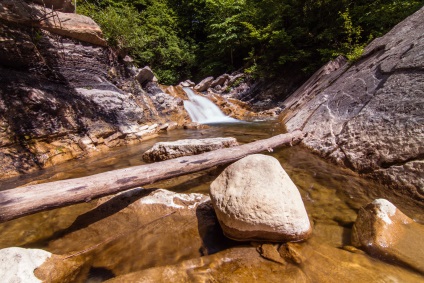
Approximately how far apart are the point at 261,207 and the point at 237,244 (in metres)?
0.47

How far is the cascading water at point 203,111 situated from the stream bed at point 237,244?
302 inches

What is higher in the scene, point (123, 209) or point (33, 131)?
point (33, 131)

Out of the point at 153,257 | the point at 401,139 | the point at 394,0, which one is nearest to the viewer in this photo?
the point at 153,257

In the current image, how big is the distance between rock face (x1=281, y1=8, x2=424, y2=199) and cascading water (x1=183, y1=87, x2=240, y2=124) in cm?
656

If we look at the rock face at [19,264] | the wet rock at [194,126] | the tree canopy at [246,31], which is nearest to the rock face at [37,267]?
the rock face at [19,264]

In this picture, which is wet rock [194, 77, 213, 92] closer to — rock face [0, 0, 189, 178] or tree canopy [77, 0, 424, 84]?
tree canopy [77, 0, 424, 84]

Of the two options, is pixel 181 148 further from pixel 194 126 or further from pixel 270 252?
pixel 194 126

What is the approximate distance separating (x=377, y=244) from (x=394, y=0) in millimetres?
13867

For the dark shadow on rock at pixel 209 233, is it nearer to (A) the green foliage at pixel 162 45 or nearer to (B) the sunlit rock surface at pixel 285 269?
(B) the sunlit rock surface at pixel 285 269

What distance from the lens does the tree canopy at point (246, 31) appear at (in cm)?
947

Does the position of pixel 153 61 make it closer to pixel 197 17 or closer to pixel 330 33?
pixel 197 17

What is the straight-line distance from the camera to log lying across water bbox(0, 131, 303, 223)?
6.29 feet

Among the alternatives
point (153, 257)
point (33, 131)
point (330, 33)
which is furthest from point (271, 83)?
point (153, 257)

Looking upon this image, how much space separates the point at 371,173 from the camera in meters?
2.92
